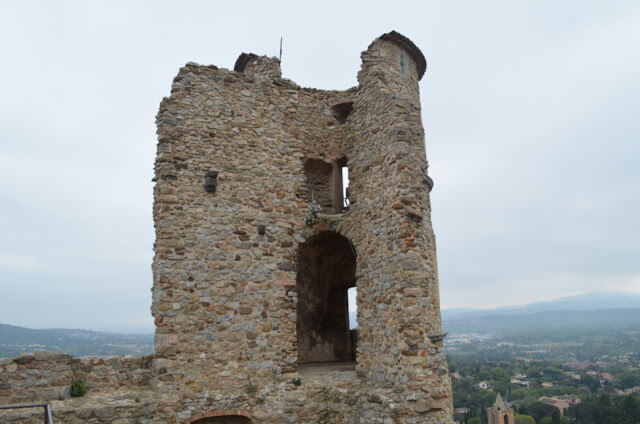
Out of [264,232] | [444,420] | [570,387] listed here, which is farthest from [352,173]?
[570,387]

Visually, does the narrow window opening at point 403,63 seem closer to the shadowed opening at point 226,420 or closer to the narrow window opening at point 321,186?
the narrow window opening at point 321,186

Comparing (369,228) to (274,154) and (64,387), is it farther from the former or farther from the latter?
(64,387)

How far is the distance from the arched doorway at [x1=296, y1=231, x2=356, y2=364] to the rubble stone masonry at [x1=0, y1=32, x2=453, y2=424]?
4.92 feet

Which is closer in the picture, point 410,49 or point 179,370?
point 179,370

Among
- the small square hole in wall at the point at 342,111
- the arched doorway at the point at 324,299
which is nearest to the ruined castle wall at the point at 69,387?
the arched doorway at the point at 324,299

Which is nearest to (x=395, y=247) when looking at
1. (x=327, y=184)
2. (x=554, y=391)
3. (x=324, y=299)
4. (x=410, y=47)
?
(x=327, y=184)

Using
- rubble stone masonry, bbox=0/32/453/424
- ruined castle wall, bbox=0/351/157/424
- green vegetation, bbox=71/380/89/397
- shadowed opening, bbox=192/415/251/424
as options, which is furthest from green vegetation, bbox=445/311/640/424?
green vegetation, bbox=71/380/89/397

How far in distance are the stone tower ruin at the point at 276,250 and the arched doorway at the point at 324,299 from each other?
1633mm

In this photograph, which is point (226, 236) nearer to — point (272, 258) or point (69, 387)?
point (272, 258)

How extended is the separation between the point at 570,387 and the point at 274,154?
6505cm

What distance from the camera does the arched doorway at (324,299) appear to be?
38.7ft

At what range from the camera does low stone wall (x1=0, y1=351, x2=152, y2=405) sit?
7250 mm

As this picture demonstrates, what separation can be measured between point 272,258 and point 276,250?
20cm

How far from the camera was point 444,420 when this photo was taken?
7.22 metres
